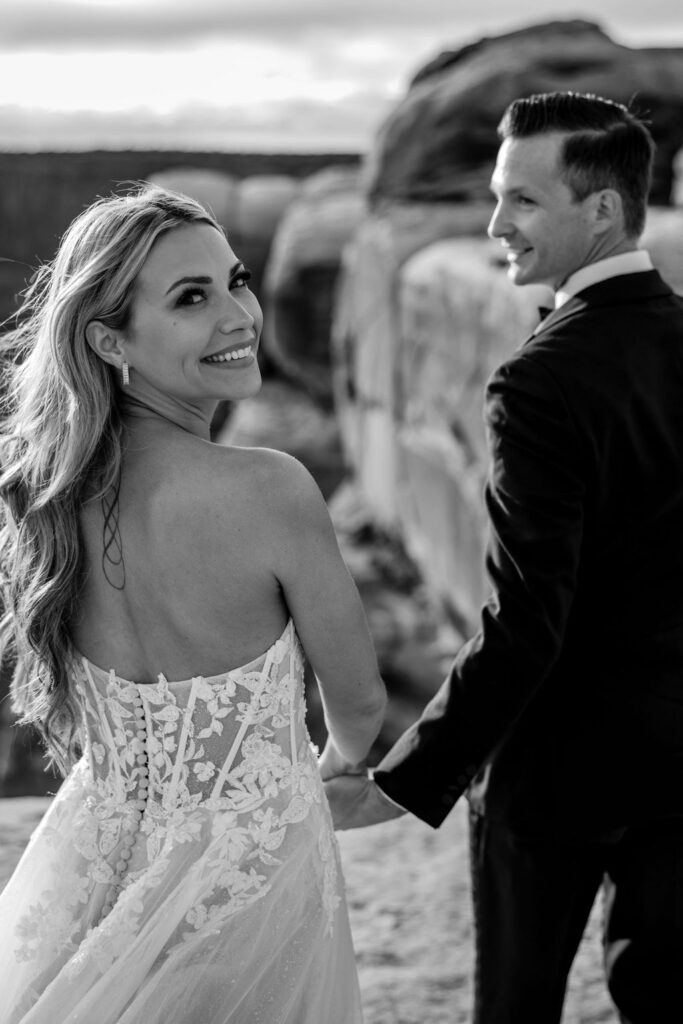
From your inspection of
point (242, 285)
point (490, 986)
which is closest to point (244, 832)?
point (490, 986)

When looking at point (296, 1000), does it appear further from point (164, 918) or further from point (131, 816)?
point (131, 816)

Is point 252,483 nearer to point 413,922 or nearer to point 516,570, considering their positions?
point 516,570

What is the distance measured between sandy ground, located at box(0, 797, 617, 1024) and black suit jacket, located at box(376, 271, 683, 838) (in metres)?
0.63

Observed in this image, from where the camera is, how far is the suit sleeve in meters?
1.78

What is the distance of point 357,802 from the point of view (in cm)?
200

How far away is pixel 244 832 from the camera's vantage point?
1.59m

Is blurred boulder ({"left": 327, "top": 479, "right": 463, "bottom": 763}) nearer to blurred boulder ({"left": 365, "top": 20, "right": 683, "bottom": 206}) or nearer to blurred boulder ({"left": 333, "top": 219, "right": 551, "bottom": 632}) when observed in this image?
blurred boulder ({"left": 333, "top": 219, "right": 551, "bottom": 632})

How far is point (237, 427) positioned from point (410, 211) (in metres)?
3.50

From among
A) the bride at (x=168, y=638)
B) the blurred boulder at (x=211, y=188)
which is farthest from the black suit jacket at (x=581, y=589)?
the blurred boulder at (x=211, y=188)

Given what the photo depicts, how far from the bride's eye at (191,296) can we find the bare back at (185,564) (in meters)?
0.16

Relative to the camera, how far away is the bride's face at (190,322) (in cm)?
A: 152

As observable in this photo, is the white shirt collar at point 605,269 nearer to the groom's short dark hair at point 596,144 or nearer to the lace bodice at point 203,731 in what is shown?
the groom's short dark hair at point 596,144

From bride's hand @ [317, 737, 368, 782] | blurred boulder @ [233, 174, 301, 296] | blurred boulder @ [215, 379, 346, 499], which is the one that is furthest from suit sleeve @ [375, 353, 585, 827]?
blurred boulder @ [233, 174, 301, 296]

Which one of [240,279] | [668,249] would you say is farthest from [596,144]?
[668,249]
